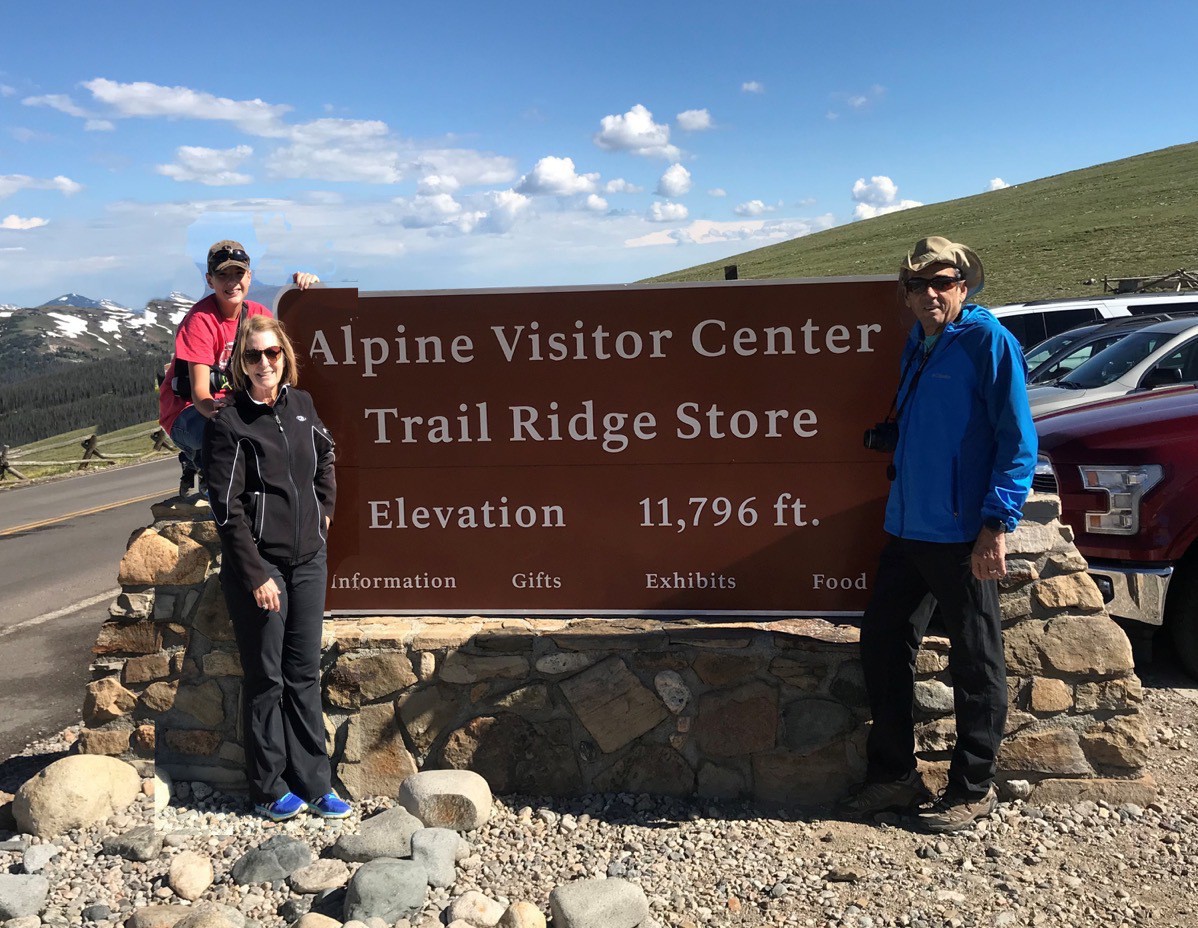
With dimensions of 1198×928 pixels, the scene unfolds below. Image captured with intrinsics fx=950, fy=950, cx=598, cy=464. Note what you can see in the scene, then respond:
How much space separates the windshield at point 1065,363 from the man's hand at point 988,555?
687 cm

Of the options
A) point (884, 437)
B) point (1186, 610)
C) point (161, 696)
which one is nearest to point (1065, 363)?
point (1186, 610)

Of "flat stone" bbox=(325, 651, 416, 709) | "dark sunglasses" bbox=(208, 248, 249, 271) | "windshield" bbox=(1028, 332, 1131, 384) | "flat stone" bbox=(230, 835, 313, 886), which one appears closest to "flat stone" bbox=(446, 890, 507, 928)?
"flat stone" bbox=(230, 835, 313, 886)

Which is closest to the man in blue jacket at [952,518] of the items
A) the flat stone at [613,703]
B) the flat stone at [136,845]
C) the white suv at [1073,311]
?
the flat stone at [613,703]

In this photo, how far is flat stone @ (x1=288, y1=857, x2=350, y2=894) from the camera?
3036mm

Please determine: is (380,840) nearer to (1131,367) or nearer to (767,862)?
(767,862)

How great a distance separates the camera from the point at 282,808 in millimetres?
3477

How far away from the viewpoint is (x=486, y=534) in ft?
12.5

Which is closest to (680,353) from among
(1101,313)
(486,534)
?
(486,534)

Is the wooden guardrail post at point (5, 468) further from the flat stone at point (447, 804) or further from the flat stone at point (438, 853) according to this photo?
the flat stone at point (438, 853)

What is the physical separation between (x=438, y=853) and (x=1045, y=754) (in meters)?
2.19

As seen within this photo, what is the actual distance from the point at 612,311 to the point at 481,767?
72.1 inches

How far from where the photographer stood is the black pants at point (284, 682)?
11.1 feet

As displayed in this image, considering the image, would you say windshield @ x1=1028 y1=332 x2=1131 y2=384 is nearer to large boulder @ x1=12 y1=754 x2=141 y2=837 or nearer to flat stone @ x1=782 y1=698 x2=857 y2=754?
flat stone @ x1=782 y1=698 x2=857 y2=754

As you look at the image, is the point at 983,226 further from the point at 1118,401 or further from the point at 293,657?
the point at 293,657
